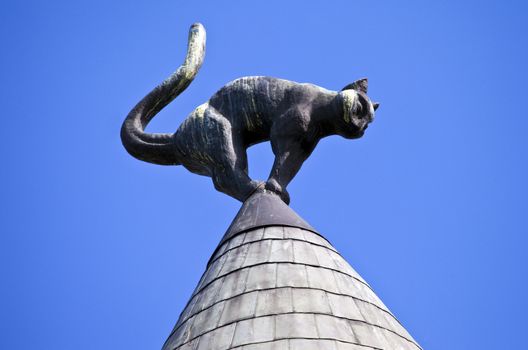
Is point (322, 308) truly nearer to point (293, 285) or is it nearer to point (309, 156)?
point (293, 285)

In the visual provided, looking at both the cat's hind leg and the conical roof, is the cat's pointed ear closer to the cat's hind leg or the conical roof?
the cat's hind leg

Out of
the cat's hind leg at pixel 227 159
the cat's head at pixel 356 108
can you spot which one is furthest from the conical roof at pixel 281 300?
the cat's head at pixel 356 108

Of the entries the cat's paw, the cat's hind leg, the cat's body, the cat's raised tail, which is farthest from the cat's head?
the cat's raised tail

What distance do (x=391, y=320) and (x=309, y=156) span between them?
241 cm

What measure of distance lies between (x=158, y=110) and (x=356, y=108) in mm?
2071

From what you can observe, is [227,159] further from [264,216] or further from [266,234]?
[266,234]

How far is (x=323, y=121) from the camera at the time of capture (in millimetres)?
8102

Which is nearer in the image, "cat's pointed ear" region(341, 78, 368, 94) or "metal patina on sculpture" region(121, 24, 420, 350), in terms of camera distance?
"metal patina on sculpture" region(121, 24, 420, 350)

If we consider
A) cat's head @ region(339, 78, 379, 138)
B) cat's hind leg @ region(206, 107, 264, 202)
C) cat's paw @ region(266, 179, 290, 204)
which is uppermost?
cat's head @ region(339, 78, 379, 138)

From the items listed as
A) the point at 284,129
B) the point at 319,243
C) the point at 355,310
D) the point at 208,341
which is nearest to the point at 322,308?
the point at 355,310

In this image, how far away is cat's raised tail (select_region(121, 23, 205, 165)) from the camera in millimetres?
→ 8797

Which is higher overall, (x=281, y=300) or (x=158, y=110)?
(x=158, y=110)

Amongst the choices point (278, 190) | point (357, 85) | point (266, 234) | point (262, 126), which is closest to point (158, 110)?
point (262, 126)

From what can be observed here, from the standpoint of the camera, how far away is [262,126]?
27.2ft
